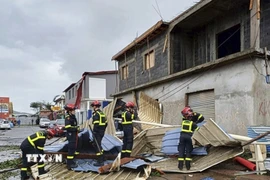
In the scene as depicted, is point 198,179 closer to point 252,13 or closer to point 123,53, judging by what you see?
point 252,13

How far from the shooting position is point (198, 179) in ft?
22.2

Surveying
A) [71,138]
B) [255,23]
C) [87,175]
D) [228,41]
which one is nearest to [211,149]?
[87,175]

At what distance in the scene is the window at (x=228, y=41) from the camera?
13.3 m

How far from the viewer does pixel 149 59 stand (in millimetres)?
17984

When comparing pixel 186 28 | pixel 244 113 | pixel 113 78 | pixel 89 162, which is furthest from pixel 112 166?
pixel 113 78

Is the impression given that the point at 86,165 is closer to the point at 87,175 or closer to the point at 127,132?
the point at 87,175

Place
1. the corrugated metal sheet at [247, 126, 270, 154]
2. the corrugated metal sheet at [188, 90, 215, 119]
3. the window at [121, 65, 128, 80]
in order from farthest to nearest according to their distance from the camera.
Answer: the window at [121, 65, 128, 80], the corrugated metal sheet at [188, 90, 215, 119], the corrugated metal sheet at [247, 126, 270, 154]

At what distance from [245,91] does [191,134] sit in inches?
124

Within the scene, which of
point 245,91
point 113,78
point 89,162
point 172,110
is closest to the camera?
point 89,162

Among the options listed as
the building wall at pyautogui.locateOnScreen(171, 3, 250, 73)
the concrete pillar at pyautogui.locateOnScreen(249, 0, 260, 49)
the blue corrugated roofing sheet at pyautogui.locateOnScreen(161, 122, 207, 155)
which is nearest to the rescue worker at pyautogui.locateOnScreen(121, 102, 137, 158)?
the blue corrugated roofing sheet at pyautogui.locateOnScreen(161, 122, 207, 155)

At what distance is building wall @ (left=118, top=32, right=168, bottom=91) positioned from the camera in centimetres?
1608

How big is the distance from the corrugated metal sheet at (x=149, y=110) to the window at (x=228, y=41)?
4367 millimetres

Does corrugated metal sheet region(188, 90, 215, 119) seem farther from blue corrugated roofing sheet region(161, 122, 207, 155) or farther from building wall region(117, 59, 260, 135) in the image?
blue corrugated roofing sheet region(161, 122, 207, 155)

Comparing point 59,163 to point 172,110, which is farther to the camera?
point 172,110
